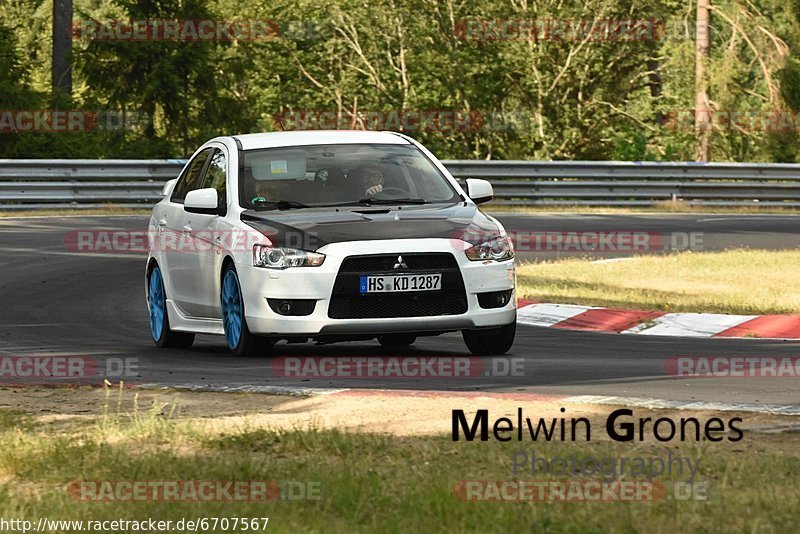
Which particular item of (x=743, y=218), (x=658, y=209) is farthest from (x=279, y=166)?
(x=658, y=209)

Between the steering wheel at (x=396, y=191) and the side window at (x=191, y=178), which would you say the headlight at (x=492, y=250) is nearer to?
the steering wheel at (x=396, y=191)

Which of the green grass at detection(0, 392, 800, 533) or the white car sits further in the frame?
the white car

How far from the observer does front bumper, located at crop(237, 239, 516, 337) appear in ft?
37.0

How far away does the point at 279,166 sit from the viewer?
494 inches

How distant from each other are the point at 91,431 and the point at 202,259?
4348mm

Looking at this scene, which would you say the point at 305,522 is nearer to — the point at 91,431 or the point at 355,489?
the point at 355,489

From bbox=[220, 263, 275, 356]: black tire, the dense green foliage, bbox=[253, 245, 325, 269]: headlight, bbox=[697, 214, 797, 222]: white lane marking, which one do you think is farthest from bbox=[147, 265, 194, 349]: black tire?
the dense green foliage

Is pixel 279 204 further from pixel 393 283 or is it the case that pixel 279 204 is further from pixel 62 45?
pixel 62 45

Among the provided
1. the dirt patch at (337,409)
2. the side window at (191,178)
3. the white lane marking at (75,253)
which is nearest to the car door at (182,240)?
the side window at (191,178)

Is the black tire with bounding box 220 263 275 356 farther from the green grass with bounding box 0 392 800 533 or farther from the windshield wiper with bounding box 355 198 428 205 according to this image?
the green grass with bounding box 0 392 800 533

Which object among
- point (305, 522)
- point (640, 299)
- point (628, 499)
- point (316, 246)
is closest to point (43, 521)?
point (305, 522)

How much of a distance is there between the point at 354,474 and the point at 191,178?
726 centimetres

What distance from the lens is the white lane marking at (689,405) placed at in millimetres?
8867

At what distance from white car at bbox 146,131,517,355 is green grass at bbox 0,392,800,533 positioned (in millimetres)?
2570
